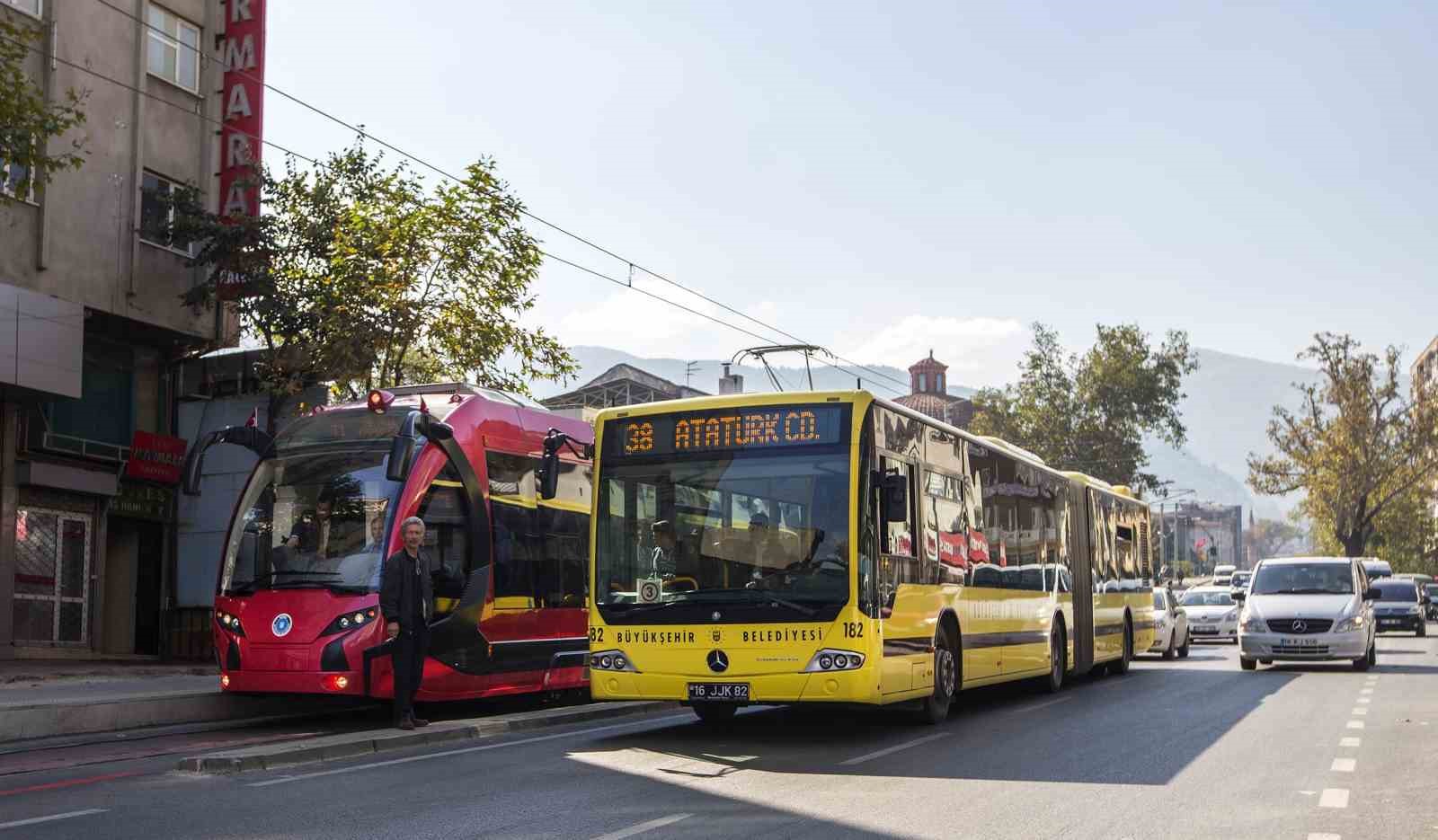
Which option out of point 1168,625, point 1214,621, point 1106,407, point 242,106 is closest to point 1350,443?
point 1106,407

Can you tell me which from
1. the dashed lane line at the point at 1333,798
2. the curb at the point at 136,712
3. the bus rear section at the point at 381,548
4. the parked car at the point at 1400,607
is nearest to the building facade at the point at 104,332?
the curb at the point at 136,712

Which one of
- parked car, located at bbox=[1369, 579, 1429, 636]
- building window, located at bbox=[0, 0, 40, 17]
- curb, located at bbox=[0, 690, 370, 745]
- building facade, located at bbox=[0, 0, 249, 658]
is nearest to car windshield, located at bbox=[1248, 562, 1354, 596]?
curb, located at bbox=[0, 690, 370, 745]

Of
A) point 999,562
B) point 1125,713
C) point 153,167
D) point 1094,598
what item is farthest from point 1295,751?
point 153,167

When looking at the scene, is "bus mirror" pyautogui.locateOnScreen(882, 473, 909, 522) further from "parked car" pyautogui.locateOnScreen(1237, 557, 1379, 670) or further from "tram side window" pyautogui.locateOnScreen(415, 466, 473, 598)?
"parked car" pyautogui.locateOnScreen(1237, 557, 1379, 670)

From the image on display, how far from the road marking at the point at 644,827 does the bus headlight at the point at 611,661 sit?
13.9 ft

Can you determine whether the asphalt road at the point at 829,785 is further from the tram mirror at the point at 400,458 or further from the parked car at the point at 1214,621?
the parked car at the point at 1214,621

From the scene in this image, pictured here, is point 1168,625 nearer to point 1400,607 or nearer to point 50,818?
point 1400,607

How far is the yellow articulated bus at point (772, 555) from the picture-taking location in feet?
40.9

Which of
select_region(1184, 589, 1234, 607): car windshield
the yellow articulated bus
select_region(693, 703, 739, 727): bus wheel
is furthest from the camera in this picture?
select_region(1184, 589, 1234, 607): car windshield

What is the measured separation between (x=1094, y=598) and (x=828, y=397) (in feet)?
34.6

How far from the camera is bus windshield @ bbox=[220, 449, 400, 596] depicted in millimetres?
14461

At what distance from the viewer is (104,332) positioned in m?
28.2

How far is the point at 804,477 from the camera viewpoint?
12.8 metres

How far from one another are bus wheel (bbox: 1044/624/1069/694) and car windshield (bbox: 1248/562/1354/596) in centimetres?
712
